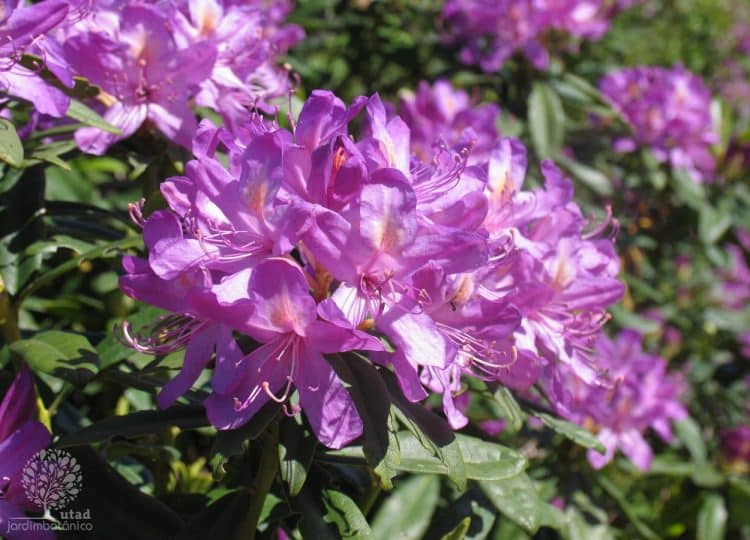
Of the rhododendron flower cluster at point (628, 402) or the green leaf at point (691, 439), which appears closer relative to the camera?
the rhododendron flower cluster at point (628, 402)

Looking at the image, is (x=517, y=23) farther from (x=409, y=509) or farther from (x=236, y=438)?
(x=236, y=438)

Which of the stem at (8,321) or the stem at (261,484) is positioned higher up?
the stem at (8,321)

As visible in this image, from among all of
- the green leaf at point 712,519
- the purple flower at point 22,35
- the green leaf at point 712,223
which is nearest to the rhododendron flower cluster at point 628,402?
the green leaf at point 712,519

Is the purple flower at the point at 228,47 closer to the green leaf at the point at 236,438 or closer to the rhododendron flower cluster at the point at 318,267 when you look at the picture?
the rhododendron flower cluster at the point at 318,267

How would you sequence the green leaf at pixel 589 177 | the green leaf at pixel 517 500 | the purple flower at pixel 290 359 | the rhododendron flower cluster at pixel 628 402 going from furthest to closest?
the green leaf at pixel 589 177 → the rhododendron flower cluster at pixel 628 402 → the green leaf at pixel 517 500 → the purple flower at pixel 290 359

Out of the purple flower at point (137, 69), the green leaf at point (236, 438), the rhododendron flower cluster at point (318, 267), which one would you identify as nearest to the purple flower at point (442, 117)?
the purple flower at point (137, 69)

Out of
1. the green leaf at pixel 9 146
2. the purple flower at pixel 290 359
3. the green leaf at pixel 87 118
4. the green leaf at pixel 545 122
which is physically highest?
the green leaf at pixel 9 146

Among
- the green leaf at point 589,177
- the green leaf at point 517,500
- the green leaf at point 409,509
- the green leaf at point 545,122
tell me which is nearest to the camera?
the green leaf at point 517,500

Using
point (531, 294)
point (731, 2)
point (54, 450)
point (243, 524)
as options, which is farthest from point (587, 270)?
point (731, 2)
